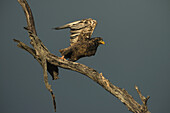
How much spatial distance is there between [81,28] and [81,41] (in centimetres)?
23

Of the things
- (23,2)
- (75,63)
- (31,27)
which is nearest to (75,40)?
(75,63)

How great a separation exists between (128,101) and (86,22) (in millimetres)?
1411

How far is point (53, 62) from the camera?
3992mm

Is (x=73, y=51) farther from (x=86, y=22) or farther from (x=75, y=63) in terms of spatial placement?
(x=86, y=22)

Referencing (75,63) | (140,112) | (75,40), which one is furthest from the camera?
(75,40)

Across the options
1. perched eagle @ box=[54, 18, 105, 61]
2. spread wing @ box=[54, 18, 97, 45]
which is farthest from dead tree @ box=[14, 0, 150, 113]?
spread wing @ box=[54, 18, 97, 45]

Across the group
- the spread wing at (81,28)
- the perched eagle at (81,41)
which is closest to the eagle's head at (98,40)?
the perched eagle at (81,41)

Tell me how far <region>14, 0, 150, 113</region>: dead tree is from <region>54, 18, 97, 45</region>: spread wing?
43 centimetres

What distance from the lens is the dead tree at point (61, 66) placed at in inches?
145

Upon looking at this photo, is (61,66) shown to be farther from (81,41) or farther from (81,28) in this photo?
(81,28)

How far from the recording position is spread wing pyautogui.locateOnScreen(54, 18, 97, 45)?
4156 mm

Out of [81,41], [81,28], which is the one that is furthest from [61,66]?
[81,28]

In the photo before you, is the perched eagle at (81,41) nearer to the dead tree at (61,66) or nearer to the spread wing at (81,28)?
the spread wing at (81,28)

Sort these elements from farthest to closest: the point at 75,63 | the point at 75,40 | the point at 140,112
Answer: the point at 75,40 < the point at 75,63 < the point at 140,112
